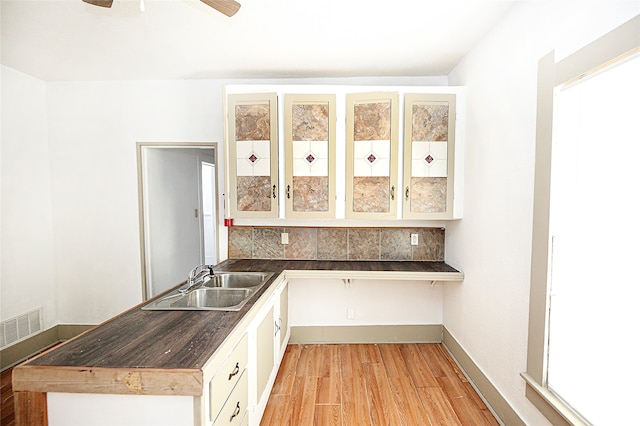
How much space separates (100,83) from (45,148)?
33.2 inches

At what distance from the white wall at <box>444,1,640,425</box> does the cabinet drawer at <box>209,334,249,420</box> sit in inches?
61.3

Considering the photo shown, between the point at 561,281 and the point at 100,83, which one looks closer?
the point at 561,281

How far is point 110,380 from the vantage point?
1.07 metres

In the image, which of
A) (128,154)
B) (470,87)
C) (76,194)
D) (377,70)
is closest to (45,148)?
(76,194)

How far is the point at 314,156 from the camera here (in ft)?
8.07

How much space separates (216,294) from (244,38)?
1880 millimetres

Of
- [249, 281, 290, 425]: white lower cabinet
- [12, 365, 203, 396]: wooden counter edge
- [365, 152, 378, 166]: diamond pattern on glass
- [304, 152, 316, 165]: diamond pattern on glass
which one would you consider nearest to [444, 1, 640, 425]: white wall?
[365, 152, 378, 166]: diamond pattern on glass

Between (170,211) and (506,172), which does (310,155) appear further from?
(170,211)

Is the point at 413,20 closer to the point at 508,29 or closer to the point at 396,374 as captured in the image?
the point at 508,29

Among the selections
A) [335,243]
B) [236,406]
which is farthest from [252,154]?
[236,406]

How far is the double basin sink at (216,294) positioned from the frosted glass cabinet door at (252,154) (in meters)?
0.54

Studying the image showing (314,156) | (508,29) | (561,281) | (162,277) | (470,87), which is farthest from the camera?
(162,277)

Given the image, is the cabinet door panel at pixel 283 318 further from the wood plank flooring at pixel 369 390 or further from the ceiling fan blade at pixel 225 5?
the ceiling fan blade at pixel 225 5

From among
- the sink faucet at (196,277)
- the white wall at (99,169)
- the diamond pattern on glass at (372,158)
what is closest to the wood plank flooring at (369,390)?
the white wall at (99,169)
